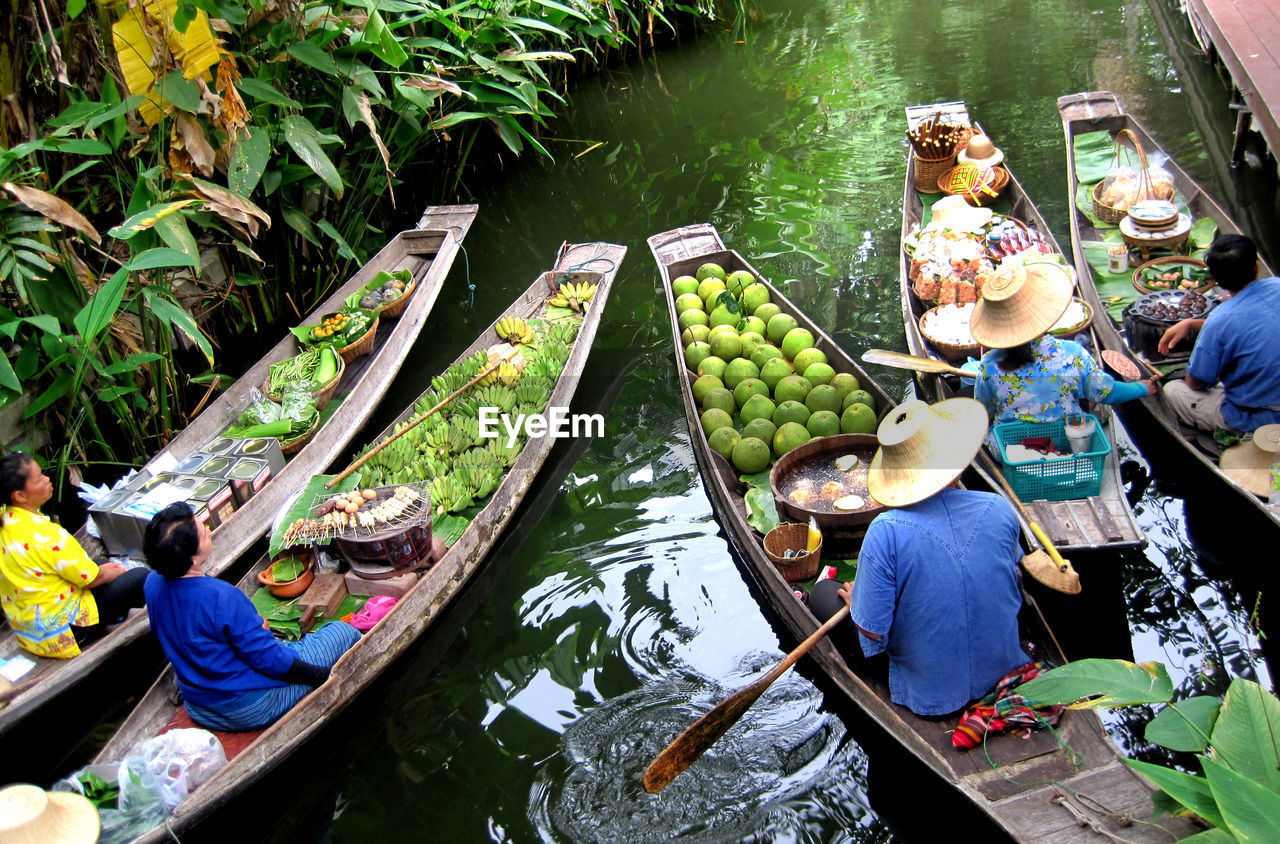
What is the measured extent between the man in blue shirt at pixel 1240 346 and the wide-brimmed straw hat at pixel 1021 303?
835 millimetres

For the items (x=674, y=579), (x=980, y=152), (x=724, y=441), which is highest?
(x=980, y=152)

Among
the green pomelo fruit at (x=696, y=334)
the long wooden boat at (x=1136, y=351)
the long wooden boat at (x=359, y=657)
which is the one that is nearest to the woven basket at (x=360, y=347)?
the long wooden boat at (x=359, y=657)

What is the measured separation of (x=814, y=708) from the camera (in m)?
4.19

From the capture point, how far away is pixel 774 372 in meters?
5.57

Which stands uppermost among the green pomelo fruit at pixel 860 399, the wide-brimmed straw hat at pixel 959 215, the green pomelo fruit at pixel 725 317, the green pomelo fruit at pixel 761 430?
the wide-brimmed straw hat at pixel 959 215

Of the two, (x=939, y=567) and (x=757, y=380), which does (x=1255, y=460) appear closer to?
(x=939, y=567)

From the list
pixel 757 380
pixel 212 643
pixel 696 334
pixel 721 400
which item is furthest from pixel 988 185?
pixel 212 643

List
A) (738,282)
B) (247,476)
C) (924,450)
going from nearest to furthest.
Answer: (924,450) → (247,476) → (738,282)

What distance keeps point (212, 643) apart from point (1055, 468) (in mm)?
3788

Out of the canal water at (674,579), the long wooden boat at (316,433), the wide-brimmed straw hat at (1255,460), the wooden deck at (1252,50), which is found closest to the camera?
the canal water at (674,579)

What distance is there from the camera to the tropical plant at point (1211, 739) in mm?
2352

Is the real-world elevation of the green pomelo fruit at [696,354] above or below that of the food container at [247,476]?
below

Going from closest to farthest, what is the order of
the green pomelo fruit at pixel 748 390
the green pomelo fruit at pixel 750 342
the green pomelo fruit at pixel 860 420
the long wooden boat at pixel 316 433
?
the long wooden boat at pixel 316 433 < the green pomelo fruit at pixel 860 420 < the green pomelo fruit at pixel 748 390 < the green pomelo fruit at pixel 750 342

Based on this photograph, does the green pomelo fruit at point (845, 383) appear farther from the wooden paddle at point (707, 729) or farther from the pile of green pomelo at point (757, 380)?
the wooden paddle at point (707, 729)
